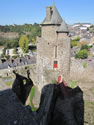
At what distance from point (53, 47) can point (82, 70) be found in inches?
143

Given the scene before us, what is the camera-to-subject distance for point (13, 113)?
3238 millimetres

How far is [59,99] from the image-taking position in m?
9.41

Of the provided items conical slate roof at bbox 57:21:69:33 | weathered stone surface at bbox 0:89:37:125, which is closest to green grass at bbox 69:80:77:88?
conical slate roof at bbox 57:21:69:33

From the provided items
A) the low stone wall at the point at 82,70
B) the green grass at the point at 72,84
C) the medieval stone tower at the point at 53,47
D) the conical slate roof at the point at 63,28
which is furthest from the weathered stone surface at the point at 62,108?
the conical slate roof at the point at 63,28

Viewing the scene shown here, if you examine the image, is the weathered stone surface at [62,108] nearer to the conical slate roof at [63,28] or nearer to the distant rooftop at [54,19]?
the conical slate roof at [63,28]

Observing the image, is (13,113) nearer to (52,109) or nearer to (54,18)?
(52,109)

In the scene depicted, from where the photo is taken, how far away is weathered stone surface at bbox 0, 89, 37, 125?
9.66ft

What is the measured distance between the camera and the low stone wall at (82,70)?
10891 millimetres

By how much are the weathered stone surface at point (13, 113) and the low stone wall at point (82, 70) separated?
27.6ft

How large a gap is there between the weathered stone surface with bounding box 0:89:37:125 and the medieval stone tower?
679 cm

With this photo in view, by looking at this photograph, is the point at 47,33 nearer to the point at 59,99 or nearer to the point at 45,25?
the point at 45,25

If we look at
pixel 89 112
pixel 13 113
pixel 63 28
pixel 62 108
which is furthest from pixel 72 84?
pixel 13 113

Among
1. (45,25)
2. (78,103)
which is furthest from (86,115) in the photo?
(45,25)

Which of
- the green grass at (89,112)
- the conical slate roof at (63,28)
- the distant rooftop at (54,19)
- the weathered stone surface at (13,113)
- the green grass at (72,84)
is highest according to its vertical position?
the distant rooftop at (54,19)
